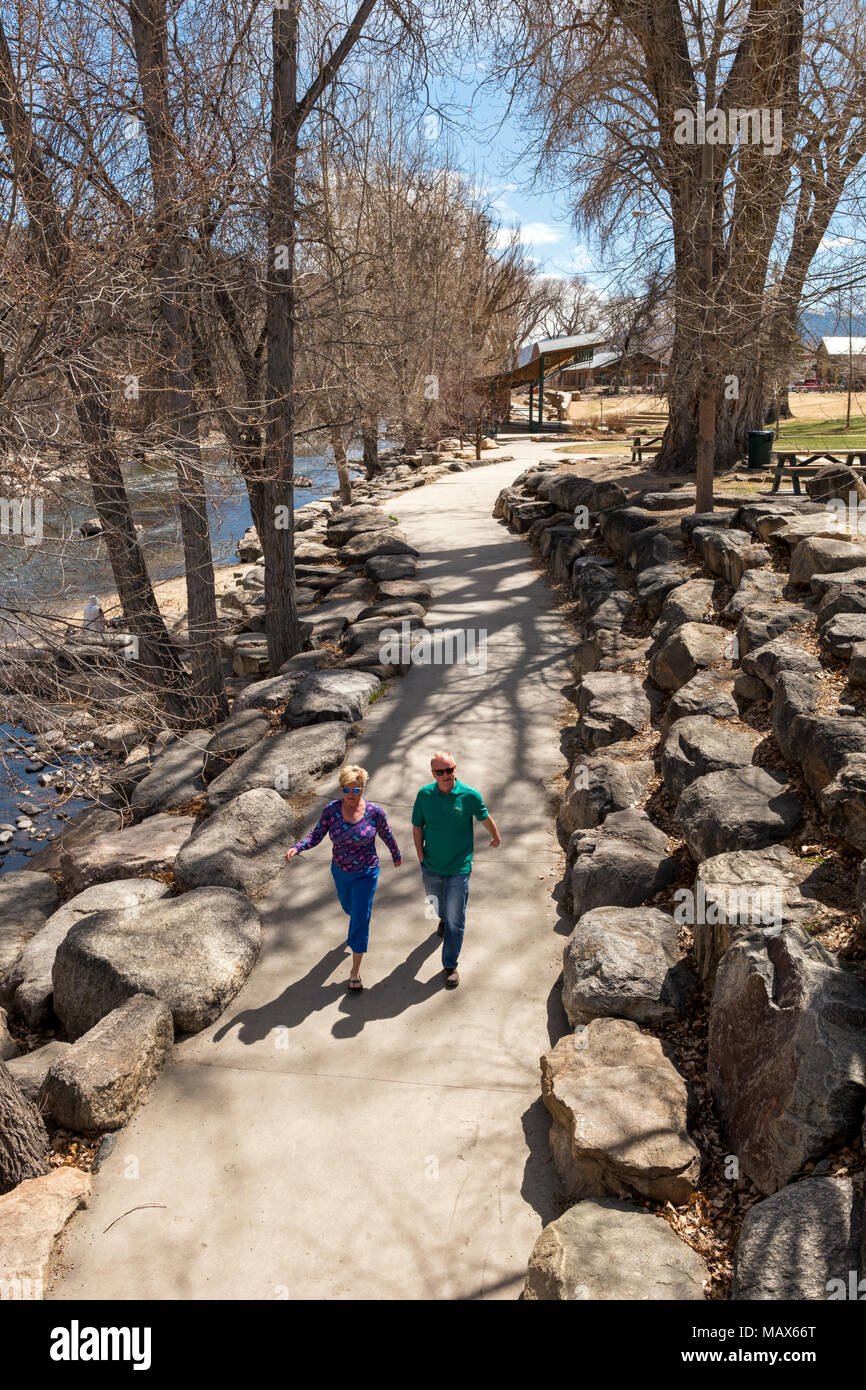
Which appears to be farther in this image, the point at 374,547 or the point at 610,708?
the point at 374,547

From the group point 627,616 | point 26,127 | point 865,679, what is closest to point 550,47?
point 627,616

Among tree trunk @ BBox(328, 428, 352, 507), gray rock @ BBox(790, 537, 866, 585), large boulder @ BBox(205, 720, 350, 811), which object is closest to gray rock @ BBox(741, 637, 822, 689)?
gray rock @ BBox(790, 537, 866, 585)

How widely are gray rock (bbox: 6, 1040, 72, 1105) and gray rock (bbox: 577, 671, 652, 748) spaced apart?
5232mm

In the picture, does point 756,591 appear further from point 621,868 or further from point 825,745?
point 621,868

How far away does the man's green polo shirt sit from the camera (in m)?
6.41

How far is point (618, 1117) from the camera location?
4754 millimetres

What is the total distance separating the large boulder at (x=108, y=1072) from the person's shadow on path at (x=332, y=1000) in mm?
479

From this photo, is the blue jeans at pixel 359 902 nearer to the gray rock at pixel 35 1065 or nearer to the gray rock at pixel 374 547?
the gray rock at pixel 35 1065

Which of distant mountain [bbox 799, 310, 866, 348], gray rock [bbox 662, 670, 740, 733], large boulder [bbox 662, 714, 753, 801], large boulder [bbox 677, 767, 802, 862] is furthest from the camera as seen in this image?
distant mountain [bbox 799, 310, 866, 348]

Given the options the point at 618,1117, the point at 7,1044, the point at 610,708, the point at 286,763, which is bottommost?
the point at 7,1044

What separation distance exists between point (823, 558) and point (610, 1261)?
7314 mm

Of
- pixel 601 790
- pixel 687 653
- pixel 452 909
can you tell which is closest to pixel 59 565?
pixel 452 909

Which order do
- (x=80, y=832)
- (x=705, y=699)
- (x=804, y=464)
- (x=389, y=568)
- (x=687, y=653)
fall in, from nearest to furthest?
1. (x=705, y=699)
2. (x=687, y=653)
3. (x=80, y=832)
4. (x=389, y=568)
5. (x=804, y=464)

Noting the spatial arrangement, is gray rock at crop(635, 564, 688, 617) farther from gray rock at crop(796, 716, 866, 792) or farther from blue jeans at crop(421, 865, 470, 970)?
blue jeans at crop(421, 865, 470, 970)
